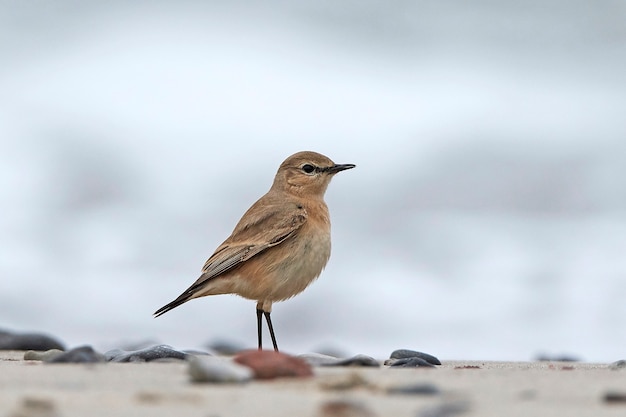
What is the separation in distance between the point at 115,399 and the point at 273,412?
0.70 meters

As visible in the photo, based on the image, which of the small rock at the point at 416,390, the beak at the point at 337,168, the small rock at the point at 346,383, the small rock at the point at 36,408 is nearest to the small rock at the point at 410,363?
the small rock at the point at 346,383

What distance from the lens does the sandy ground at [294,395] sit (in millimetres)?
4230

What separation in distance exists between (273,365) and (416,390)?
2.53 ft

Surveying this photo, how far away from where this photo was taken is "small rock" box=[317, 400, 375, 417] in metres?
4.16

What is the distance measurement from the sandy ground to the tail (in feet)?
10.6

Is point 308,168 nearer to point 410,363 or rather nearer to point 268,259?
point 268,259

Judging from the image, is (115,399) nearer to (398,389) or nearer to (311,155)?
(398,389)

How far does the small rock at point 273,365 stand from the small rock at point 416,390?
1.99ft

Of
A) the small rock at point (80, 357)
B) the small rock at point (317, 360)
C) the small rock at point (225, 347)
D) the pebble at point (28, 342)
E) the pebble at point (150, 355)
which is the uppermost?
the small rock at point (225, 347)

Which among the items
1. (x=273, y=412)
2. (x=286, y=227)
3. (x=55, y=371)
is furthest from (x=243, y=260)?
(x=273, y=412)

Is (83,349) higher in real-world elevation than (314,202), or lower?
lower

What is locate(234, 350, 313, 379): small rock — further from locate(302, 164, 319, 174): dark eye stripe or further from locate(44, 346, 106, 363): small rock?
locate(302, 164, 319, 174): dark eye stripe

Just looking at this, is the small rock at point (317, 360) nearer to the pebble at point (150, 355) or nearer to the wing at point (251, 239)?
the pebble at point (150, 355)

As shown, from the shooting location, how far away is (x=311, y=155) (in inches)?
417
